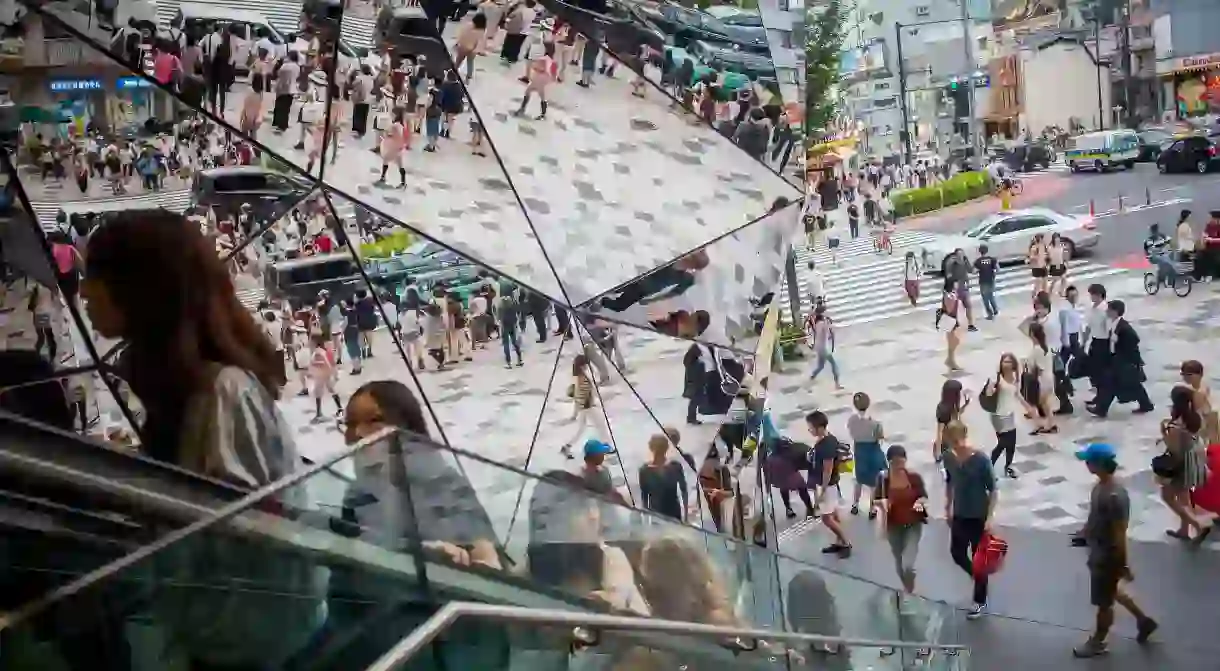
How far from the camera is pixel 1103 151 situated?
16.8 ft

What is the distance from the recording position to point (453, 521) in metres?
2.53

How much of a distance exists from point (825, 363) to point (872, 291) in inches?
17.0

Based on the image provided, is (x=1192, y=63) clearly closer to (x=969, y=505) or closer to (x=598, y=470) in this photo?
(x=969, y=505)

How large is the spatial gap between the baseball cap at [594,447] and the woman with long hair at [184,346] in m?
1.05

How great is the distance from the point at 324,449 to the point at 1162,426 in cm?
364

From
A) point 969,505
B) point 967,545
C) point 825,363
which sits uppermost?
point 825,363

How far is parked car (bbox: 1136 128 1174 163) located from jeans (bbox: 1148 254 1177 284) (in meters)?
0.46

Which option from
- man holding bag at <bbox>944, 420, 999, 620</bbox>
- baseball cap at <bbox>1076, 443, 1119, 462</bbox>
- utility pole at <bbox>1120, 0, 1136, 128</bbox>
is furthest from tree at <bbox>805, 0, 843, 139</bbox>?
baseball cap at <bbox>1076, 443, 1119, 462</bbox>

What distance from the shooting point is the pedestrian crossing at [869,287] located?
16.9 feet

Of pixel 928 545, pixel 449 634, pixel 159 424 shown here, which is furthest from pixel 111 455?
pixel 928 545

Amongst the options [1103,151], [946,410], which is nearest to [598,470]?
[946,410]

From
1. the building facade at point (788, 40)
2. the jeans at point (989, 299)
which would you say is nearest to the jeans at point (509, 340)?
the building facade at point (788, 40)

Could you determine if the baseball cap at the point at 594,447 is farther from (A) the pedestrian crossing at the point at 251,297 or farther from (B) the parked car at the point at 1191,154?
(B) the parked car at the point at 1191,154

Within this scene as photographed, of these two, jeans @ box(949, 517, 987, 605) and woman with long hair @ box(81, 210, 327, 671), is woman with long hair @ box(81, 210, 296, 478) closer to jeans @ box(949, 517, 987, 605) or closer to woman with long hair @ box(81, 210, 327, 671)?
woman with long hair @ box(81, 210, 327, 671)
